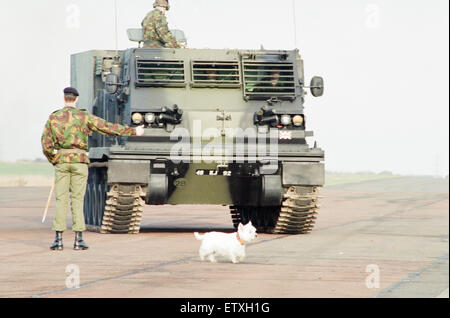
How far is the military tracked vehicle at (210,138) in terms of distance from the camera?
18375 millimetres

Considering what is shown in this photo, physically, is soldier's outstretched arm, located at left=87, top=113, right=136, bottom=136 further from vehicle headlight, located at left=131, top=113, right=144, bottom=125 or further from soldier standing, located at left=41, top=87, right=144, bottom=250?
vehicle headlight, located at left=131, top=113, right=144, bottom=125

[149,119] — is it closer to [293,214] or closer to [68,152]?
[293,214]

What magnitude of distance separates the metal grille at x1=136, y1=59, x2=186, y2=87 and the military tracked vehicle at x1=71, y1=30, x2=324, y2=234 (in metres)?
0.02

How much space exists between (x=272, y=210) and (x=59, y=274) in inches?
337

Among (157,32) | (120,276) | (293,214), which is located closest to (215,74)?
(157,32)

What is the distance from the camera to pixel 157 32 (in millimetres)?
20234

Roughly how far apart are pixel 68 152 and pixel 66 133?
0.26 meters

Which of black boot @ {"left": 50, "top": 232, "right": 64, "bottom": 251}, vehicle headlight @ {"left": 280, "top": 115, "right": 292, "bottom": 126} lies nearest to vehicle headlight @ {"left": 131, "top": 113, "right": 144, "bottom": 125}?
vehicle headlight @ {"left": 280, "top": 115, "right": 292, "bottom": 126}

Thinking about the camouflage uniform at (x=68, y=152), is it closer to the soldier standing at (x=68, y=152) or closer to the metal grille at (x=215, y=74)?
the soldier standing at (x=68, y=152)

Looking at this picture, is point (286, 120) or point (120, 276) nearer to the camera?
point (120, 276)

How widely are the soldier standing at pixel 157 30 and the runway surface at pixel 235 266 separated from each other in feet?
11.0
